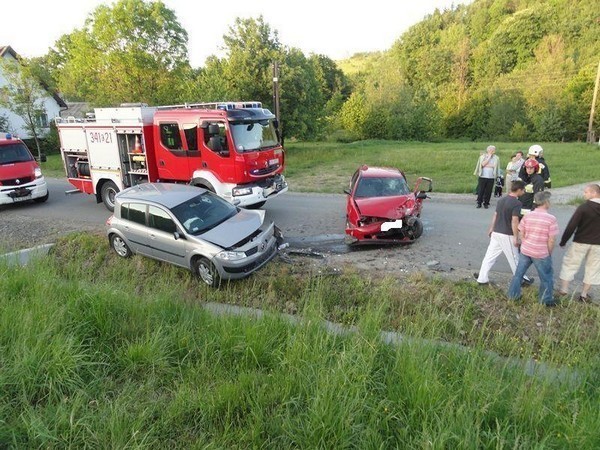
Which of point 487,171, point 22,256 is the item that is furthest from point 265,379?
point 487,171

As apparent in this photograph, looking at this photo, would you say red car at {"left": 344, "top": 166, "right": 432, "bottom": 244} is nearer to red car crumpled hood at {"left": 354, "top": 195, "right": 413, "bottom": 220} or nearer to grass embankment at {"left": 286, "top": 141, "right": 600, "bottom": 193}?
red car crumpled hood at {"left": 354, "top": 195, "right": 413, "bottom": 220}

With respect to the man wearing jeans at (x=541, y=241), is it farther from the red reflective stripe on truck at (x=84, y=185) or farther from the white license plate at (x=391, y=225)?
the red reflective stripe on truck at (x=84, y=185)

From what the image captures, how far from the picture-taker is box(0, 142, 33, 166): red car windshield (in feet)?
40.8

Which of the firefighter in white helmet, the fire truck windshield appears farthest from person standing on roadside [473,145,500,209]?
the fire truck windshield

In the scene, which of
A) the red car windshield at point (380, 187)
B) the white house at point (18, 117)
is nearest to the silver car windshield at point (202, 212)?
the red car windshield at point (380, 187)

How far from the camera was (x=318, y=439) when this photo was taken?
9.27 ft

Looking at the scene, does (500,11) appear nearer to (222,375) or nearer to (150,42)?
(150,42)

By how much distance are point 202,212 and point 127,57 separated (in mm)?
23564

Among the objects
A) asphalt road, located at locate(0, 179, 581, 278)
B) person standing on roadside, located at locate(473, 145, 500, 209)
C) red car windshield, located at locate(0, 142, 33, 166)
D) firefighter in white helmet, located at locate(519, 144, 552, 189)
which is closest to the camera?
asphalt road, located at locate(0, 179, 581, 278)

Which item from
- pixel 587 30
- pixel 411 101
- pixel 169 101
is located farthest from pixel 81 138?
pixel 587 30

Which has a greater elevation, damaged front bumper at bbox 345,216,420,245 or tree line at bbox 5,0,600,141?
tree line at bbox 5,0,600,141

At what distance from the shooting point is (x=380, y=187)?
8766 millimetres

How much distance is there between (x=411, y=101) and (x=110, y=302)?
46921 millimetres

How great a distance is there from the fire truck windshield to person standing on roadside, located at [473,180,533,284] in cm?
603
